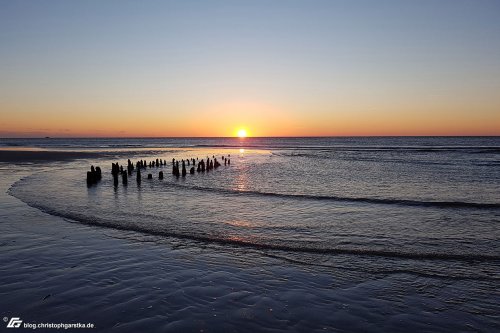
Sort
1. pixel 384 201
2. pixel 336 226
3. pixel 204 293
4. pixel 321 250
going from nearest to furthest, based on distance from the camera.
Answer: pixel 204 293 → pixel 321 250 → pixel 336 226 → pixel 384 201

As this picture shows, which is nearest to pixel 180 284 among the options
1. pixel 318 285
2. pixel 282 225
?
pixel 318 285

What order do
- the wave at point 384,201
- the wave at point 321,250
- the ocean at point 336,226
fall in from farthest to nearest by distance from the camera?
the wave at point 384,201 → the wave at point 321,250 → the ocean at point 336,226

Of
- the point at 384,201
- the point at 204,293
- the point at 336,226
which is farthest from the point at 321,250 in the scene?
the point at 384,201

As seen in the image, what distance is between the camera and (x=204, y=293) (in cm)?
637

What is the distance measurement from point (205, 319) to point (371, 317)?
8.46ft

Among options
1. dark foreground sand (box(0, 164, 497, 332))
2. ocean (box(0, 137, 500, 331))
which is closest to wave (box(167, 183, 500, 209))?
ocean (box(0, 137, 500, 331))

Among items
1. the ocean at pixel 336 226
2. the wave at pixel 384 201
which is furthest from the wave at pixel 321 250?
the wave at pixel 384 201

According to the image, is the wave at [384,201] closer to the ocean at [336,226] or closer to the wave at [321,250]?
the ocean at [336,226]

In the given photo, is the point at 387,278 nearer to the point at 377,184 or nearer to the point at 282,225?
the point at 282,225

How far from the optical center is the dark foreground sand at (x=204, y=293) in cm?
532

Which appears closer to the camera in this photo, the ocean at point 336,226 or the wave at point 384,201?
the ocean at point 336,226

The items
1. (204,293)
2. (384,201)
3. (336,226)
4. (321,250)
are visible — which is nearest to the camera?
(204,293)

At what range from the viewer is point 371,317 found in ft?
18.3

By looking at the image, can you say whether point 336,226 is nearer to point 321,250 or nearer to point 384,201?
point 321,250
